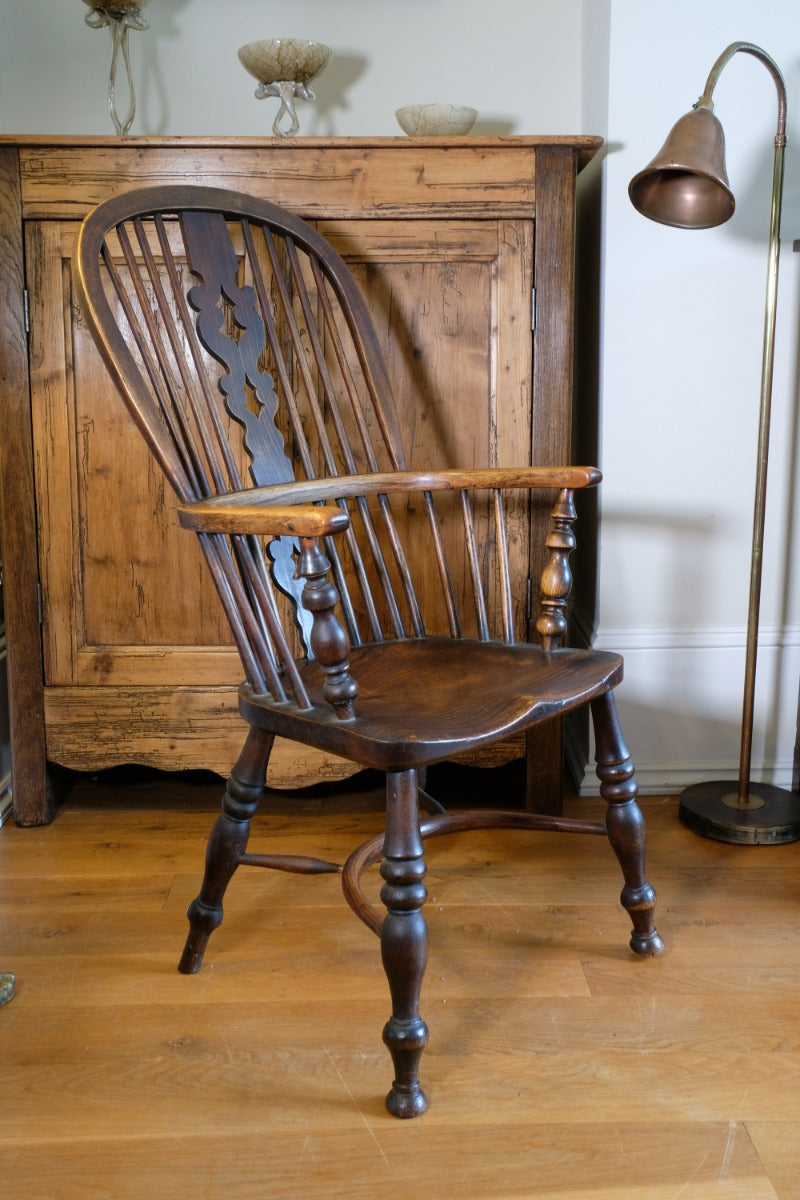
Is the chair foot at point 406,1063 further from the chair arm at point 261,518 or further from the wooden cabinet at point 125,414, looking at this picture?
the wooden cabinet at point 125,414

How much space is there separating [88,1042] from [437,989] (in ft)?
1.66

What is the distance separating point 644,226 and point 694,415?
0.40 m

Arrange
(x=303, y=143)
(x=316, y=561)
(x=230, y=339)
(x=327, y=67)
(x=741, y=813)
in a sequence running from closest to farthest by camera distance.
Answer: (x=316, y=561), (x=230, y=339), (x=303, y=143), (x=741, y=813), (x=327, y=67)

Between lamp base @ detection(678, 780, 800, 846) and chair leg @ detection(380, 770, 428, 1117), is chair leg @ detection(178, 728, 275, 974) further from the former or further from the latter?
lamp base @ detection(678, 780, 800, 846)

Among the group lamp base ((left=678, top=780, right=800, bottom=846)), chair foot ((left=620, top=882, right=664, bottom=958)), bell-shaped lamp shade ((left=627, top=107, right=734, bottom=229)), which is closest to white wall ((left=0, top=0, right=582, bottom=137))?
bell-shaped lamp shade ((left=627, top=107, right=734, bottom=229))

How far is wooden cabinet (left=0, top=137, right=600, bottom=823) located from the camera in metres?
2.06

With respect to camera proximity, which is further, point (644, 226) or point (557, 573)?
point (644, 226)

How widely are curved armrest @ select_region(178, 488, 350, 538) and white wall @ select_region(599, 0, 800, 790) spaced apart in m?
1.08

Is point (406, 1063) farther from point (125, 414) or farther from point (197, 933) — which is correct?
point (125, 414)

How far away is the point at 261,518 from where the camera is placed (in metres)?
1.35

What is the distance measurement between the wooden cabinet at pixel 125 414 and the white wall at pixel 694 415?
21cm

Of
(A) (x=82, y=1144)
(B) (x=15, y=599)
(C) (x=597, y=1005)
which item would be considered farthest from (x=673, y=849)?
(B) (x=15, y=599)

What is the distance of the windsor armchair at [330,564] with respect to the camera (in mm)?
1352

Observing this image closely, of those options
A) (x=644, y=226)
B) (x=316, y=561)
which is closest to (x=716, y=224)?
(x=644, y=226)
